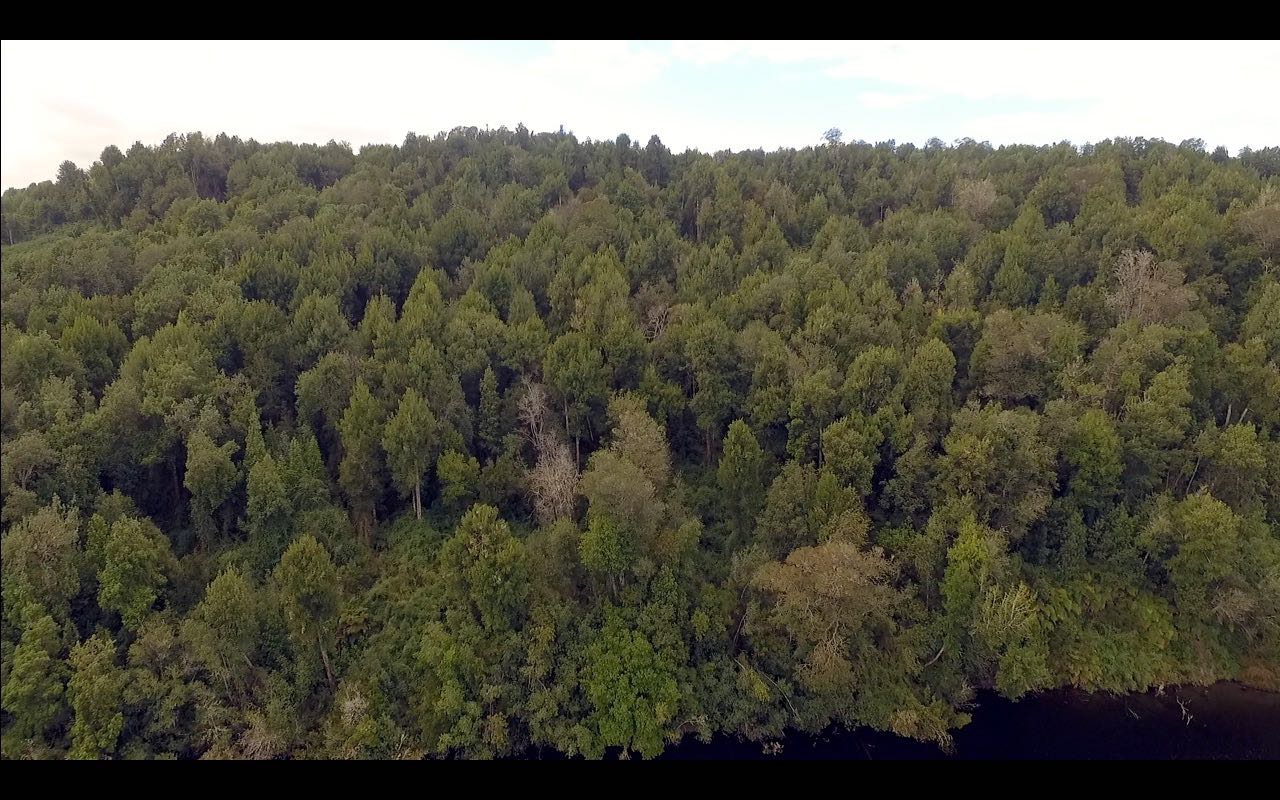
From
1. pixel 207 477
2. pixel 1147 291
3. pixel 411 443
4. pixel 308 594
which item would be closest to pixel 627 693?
pixel 308 594

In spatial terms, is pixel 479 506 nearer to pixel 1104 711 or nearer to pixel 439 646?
pixel 439 646

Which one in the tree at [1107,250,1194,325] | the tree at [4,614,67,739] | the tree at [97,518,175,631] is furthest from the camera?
the tree at [1107,250,1194,325]

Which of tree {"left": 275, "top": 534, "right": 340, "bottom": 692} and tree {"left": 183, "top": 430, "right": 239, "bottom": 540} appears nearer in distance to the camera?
tree {"left": 275, "top": 534, "right": 340, "bottom": 692}

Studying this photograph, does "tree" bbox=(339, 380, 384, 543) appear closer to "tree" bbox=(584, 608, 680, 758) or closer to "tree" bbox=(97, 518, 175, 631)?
"tree" bbox=(97, 518, 175, 631)

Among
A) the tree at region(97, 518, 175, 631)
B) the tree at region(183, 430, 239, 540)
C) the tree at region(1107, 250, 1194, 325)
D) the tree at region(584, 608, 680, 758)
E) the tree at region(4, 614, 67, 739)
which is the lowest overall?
the tree at region(584, 608, 680, 758)

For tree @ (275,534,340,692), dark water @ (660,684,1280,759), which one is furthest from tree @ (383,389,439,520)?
dark water @ (660,684,1280,759)

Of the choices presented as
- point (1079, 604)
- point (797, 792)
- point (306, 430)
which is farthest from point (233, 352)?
point (1079, 604)

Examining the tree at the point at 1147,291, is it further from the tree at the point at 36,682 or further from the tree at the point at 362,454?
the tree at the point at 36,682
